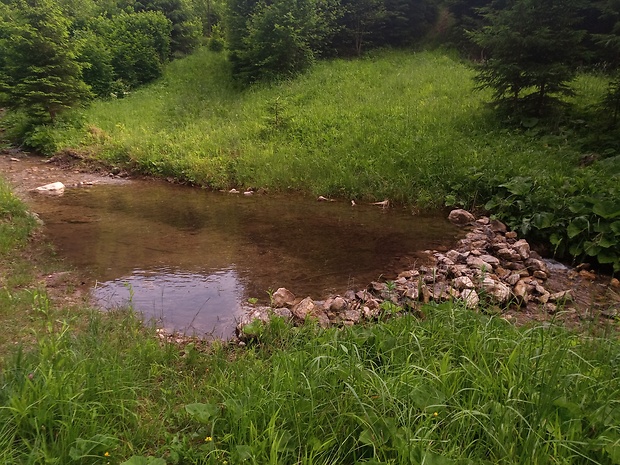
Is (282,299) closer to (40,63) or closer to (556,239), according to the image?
(556,239)

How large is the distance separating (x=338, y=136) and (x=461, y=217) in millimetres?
5361

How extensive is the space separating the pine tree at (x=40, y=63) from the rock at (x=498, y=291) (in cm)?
1701

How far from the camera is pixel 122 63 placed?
22594mm

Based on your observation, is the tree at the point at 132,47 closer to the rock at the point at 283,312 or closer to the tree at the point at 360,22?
the tree at the point at 360,22

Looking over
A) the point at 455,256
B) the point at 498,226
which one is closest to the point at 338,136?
the point at 498,226

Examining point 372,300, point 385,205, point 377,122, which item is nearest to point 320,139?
point 377,122

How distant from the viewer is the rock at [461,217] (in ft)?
28.2

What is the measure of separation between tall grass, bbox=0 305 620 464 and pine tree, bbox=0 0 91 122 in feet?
53.2

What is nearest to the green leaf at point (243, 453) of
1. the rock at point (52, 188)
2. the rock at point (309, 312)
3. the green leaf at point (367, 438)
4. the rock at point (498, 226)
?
the green leaf at point (367, 438)

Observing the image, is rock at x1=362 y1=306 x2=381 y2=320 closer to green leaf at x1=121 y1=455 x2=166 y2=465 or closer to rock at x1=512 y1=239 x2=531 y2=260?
green leaf at x1=121 y1=455 x2=166 y2=465

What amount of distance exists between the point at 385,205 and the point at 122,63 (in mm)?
19322

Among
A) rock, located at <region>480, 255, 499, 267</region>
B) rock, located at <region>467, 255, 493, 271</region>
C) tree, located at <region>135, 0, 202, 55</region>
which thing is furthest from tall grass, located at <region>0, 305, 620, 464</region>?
tree, located at <region>135, 0, 202, 55</region>

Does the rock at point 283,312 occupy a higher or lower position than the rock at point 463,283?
lower

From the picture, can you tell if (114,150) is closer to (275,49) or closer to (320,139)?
(320,139)
